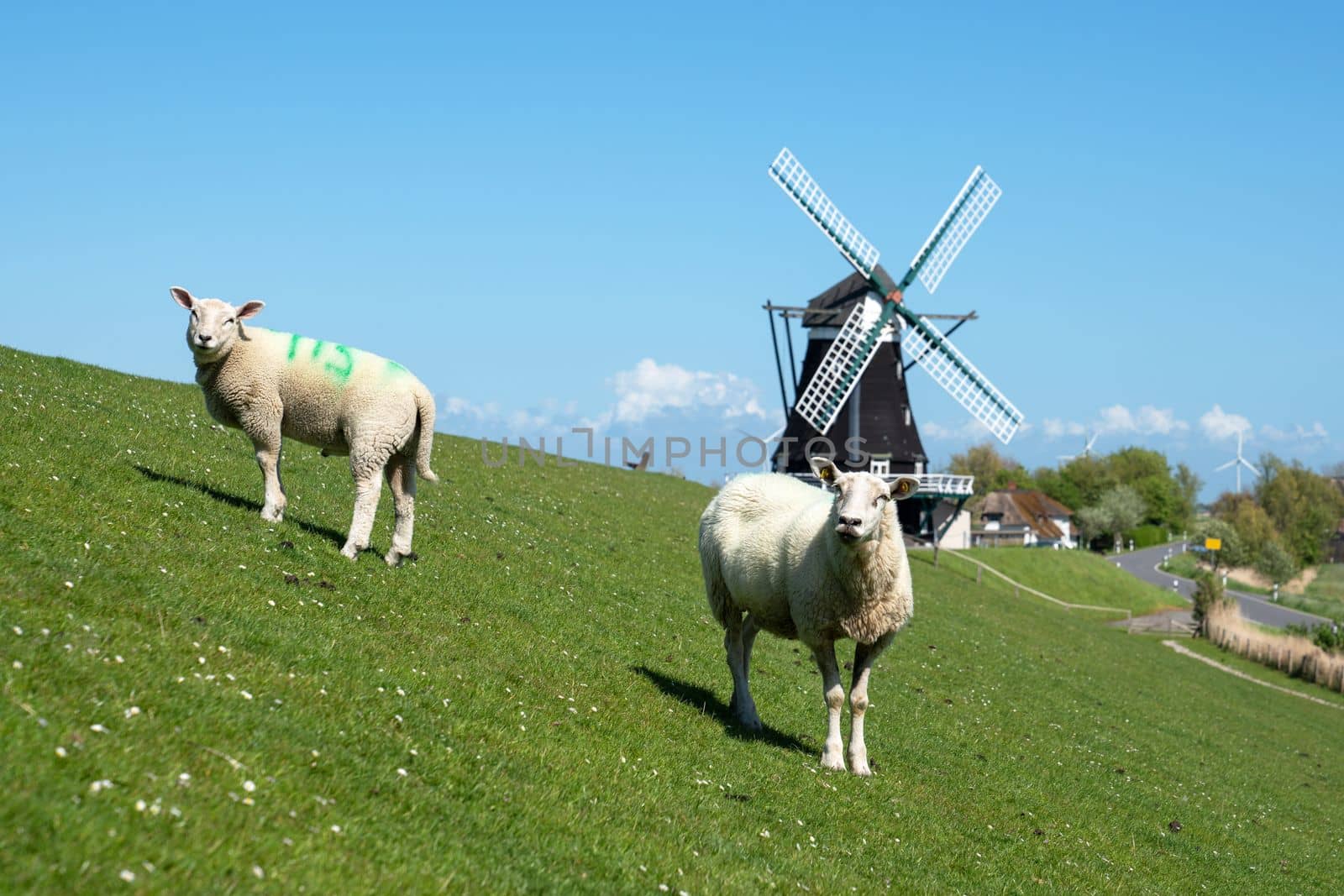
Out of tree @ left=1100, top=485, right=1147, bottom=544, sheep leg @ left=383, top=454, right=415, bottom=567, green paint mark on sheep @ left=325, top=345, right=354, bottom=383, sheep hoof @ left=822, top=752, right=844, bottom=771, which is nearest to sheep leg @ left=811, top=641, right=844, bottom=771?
sheep hoof @ left=822, top=752, right=844, bottom=771

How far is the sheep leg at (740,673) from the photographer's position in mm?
13586

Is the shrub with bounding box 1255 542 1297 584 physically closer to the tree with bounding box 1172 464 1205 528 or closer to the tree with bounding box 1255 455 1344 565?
the tree with bounding box 1255 455 1344 565

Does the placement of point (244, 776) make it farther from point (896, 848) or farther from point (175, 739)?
point (896, 848)

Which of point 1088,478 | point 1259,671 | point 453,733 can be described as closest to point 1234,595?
point 1259,671

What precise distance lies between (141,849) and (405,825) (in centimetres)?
172

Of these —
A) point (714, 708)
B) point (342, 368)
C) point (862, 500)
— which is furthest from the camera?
point (714, 708)

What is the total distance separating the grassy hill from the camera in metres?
6.36

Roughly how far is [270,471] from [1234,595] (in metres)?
105

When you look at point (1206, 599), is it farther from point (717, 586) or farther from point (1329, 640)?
point (717, 586)

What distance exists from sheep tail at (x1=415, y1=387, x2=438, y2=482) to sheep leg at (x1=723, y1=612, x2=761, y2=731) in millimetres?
3976

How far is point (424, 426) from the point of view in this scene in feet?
46.1

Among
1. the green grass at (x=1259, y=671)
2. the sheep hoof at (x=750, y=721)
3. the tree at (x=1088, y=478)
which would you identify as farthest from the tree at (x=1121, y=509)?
the sheep hoof at (x=750, y=721)

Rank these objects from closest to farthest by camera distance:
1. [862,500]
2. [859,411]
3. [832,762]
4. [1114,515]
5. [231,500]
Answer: [862,500] → [832,762] → [231,500] → [859,411] → [1114,515]

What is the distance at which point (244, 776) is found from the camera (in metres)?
6.70
